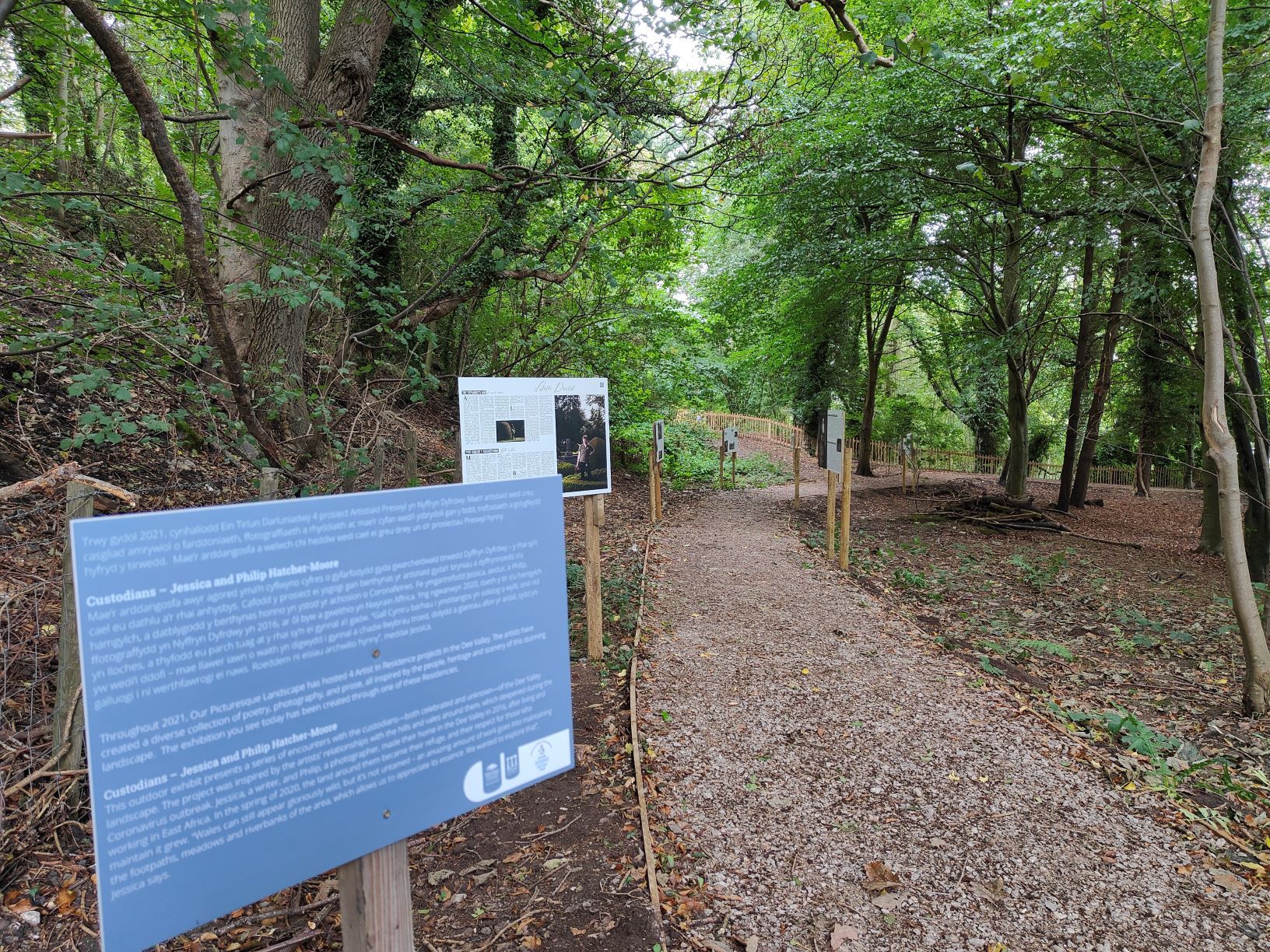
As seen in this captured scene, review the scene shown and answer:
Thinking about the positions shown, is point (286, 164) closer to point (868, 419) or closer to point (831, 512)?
point (831, 512)

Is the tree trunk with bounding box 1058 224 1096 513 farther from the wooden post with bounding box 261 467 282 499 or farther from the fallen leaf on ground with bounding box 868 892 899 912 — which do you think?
the wooden post with bounding box 261 467 282 499

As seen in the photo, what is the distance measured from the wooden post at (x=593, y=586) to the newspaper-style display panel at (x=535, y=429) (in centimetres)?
20

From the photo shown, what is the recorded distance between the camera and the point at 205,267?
2844 mm

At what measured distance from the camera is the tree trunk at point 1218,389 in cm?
428

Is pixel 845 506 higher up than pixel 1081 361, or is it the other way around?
pixel 1081 361

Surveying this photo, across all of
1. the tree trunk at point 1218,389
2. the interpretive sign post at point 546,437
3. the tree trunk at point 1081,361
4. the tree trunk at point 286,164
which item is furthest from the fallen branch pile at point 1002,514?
the tree trunk at point 286,164

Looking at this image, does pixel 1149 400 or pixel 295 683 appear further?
pixel 1149 400

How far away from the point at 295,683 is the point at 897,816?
129 inches

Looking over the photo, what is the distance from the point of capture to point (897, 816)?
11.0 ft

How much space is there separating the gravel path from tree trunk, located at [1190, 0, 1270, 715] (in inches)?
71.7

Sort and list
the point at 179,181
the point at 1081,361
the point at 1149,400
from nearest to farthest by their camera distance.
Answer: the point at 179,181
the point at 1081,361
the point at 1149,400

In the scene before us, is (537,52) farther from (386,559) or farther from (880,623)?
(880,623)

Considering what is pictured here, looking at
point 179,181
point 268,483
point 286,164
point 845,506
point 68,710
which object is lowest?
point 68,710

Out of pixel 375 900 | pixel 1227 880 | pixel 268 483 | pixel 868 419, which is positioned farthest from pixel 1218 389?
pixel 868 419
